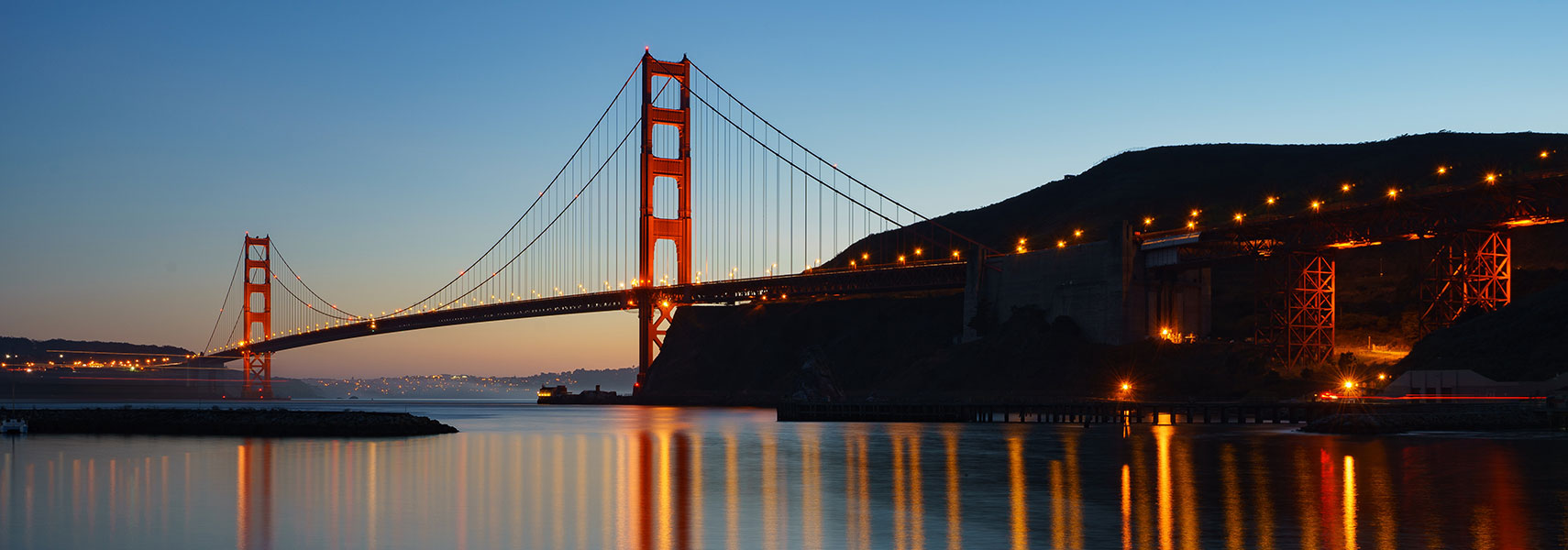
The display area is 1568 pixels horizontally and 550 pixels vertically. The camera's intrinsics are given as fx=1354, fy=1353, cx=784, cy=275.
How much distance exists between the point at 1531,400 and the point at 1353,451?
22.9 metres

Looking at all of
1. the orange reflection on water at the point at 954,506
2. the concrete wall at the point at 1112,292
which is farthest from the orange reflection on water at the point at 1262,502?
the concrete wall at the point at 1112,292

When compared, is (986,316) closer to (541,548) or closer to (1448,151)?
(541,548)

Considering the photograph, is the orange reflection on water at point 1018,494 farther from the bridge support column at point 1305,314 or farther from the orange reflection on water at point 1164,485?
the bridge support column at point 1305,314

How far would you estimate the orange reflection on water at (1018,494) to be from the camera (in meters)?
22.9

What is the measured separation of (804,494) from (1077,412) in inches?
2001

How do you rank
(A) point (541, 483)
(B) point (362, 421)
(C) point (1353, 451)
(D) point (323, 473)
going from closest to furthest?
(A) point (541, 483) < (D) point (323, 473) < (C) point (1353, 451) < (B) point (362, 421)

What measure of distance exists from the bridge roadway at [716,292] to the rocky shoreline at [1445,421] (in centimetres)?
5693

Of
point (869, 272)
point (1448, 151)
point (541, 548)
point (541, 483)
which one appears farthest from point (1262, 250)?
point (1448, 151)

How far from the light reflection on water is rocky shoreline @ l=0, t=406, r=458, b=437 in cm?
996

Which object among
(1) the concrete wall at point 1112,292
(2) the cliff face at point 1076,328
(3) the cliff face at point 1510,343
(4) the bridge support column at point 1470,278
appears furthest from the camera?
(1) the concrete wall at point 1112,292

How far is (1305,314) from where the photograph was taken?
86.2 metres

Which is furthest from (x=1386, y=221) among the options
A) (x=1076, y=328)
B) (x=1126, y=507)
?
(x=1126, y=507)

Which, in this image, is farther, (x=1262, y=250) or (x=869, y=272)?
(x=869, y=272)

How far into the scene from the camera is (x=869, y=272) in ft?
388
